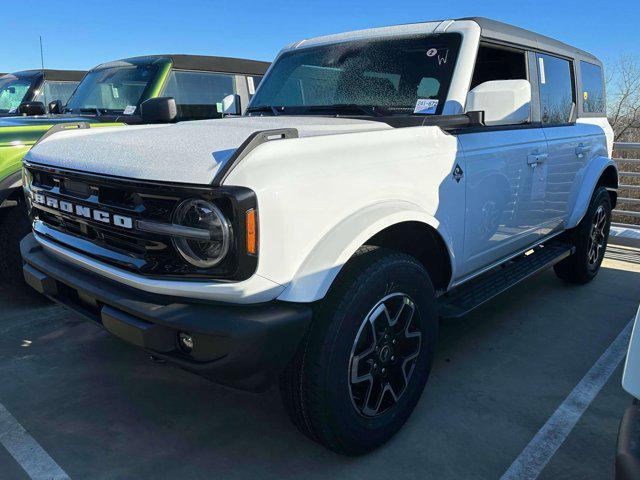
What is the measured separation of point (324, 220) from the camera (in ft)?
6.62

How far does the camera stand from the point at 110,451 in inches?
94.0

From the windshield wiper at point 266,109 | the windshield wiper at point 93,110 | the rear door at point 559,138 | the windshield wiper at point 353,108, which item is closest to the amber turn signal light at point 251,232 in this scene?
the windshield wiper at point 353,108

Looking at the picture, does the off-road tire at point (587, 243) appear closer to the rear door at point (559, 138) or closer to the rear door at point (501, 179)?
the rear door at point (559, 138)

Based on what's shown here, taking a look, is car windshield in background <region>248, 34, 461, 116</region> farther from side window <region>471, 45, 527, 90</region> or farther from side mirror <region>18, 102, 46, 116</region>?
side mirror <region>18, 102, 46, 116</region>

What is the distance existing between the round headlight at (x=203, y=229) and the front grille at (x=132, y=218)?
23 millimetres

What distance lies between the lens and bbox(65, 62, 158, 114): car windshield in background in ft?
17.9

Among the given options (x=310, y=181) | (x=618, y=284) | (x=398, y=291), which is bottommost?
(x=618, y=284)

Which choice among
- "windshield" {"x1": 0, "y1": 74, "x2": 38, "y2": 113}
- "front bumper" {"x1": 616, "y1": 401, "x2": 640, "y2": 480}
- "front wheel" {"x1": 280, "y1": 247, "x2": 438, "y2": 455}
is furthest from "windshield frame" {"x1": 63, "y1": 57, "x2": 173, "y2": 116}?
"front bumper" {"x1": 616, "y1": 401, "x2": 640, "y2": 480}

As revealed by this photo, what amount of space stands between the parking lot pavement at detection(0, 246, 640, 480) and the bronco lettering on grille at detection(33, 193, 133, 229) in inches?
40.9

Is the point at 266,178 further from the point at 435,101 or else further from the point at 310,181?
the point at 435,101

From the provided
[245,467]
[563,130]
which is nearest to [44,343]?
[245,467]

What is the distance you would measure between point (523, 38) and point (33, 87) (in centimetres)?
620

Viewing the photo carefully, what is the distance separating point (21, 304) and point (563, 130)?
4.37 m

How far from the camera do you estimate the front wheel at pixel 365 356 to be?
2.06 meters
